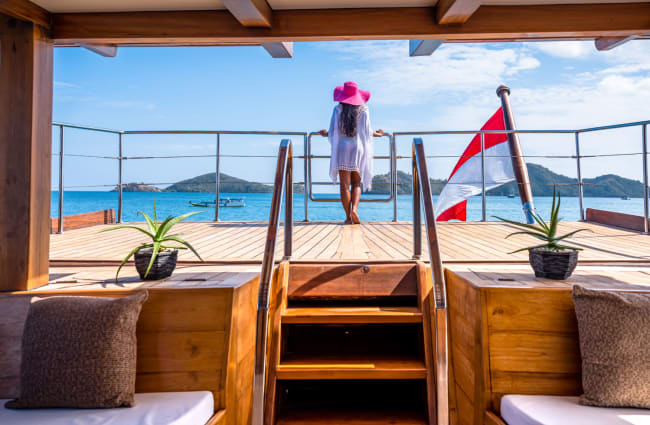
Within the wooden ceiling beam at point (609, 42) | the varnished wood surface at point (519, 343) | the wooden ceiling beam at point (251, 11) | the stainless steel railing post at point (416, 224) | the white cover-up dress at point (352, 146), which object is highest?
the wooden ceiling beam at point (609, 42)

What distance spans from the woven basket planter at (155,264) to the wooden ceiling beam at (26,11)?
1100mm

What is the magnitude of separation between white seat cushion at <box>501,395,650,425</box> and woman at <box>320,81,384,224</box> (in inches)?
104

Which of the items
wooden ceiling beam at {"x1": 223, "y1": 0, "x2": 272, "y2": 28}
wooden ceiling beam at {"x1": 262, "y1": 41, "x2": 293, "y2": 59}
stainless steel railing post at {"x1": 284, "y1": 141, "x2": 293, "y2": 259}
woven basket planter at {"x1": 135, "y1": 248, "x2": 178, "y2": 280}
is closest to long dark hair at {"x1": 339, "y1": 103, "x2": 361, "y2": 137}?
wooden ceiling beam at {"x1": 262, "y1": 41, "x2": 293, "y2": 59}

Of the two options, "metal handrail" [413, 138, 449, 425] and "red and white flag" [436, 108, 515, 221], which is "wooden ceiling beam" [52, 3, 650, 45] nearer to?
"metal handrail" [413, 138, 449, 425]

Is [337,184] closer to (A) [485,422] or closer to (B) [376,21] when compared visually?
(B) [376,21]

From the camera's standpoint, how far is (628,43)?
2.12 meters

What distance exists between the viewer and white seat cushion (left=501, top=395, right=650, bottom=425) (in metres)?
1.12

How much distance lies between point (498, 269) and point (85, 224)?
4.09 meters

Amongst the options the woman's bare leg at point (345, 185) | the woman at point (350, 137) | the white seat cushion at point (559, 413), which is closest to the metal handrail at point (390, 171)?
the woman's bare leg at point (345, 185)

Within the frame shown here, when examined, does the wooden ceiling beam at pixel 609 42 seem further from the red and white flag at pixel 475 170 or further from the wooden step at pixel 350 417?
the red and white flag at pixel 475 170

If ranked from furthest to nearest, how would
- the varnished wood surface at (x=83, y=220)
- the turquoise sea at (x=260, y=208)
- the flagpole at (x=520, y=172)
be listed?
the turquoise sea at (x=260, y=208) < the flagpole at (x=520, y=172) < the varnished wood surface at (x=83, y=220)

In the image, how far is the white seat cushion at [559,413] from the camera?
1.12m

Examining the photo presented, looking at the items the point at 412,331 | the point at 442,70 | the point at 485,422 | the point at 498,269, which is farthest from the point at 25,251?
the point at 442,70

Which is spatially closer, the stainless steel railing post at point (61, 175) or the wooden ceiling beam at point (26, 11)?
the wooden ceiling beam at point (26, 11)
